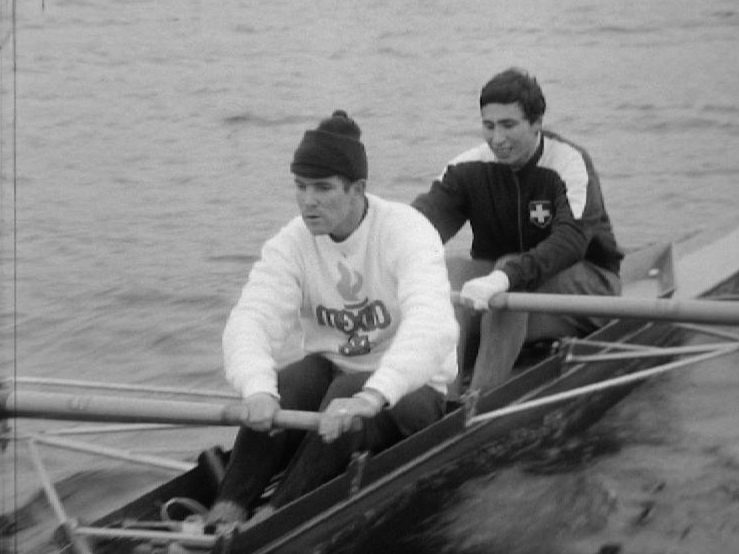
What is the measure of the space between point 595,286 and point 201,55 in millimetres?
11695

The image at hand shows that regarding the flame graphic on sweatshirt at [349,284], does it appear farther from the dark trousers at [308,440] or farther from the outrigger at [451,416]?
the outrigger at [451,416]

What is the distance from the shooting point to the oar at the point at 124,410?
4.75 metres

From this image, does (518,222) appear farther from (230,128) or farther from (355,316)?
(230,128)

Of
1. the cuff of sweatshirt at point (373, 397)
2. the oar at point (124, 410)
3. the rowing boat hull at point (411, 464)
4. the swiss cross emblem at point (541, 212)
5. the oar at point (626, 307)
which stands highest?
the swiss cross emblem at point (541, 212)

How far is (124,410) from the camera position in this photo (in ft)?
15.6

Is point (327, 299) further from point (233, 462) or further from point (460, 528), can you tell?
point (460, 528)

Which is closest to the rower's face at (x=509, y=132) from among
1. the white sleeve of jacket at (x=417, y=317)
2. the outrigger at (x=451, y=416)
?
the outrigger at (x=451, y=416)

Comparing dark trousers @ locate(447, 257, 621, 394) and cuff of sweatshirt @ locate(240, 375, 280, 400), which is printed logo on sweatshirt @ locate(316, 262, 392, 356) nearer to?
cuff of sweatshirt @ locate(240, 375, 280, 400)

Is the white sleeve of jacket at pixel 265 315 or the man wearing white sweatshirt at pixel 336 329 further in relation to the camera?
the white sleeve of jacket at pixel 265 315

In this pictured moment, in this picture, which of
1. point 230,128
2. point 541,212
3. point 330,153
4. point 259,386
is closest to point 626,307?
point 541,212

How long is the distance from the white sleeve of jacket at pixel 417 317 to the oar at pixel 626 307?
0.72m

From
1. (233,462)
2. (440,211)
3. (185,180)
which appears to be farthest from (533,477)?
(185,180)

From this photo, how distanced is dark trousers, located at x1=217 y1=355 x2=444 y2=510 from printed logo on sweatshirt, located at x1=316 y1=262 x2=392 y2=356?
115 mm

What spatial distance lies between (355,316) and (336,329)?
9 cm
